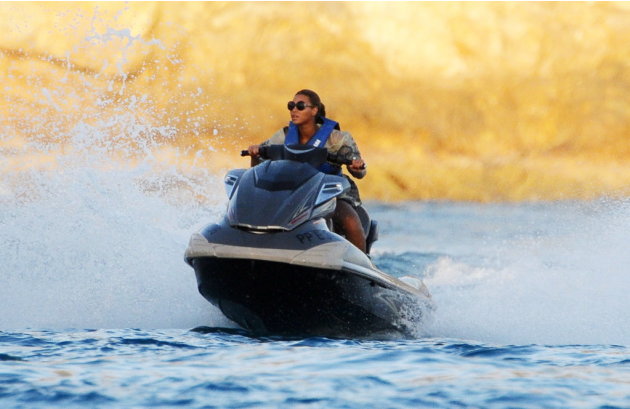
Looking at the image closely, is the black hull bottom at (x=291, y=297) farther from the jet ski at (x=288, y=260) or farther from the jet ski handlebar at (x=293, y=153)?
the jet ski handlebar at (x=293, y=153)

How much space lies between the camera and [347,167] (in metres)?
7.51

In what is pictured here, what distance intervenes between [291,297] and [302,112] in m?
1.42

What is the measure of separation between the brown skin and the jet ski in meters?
0.17

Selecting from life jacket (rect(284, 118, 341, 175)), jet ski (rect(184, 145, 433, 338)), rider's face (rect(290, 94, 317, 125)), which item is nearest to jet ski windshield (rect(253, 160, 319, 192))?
jet ski (rect(184, 145, 433, 338))

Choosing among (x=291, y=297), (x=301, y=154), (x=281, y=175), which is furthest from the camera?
(x=301, y=154)

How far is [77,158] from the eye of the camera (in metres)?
10.5

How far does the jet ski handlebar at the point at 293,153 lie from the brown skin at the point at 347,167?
0.14 feet

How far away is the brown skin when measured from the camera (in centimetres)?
743

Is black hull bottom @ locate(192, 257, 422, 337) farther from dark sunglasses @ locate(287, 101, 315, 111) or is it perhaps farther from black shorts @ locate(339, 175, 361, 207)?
dark sunglasses @ locate(287, 101, 315, 111)

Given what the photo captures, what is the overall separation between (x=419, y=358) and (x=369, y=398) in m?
1.15

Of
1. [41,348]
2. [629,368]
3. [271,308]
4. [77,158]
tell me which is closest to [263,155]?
[271,308]

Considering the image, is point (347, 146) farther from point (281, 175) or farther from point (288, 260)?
point (288, 260)

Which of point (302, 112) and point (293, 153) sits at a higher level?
point (302, 112)

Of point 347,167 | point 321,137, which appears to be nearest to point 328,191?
point 347,167
